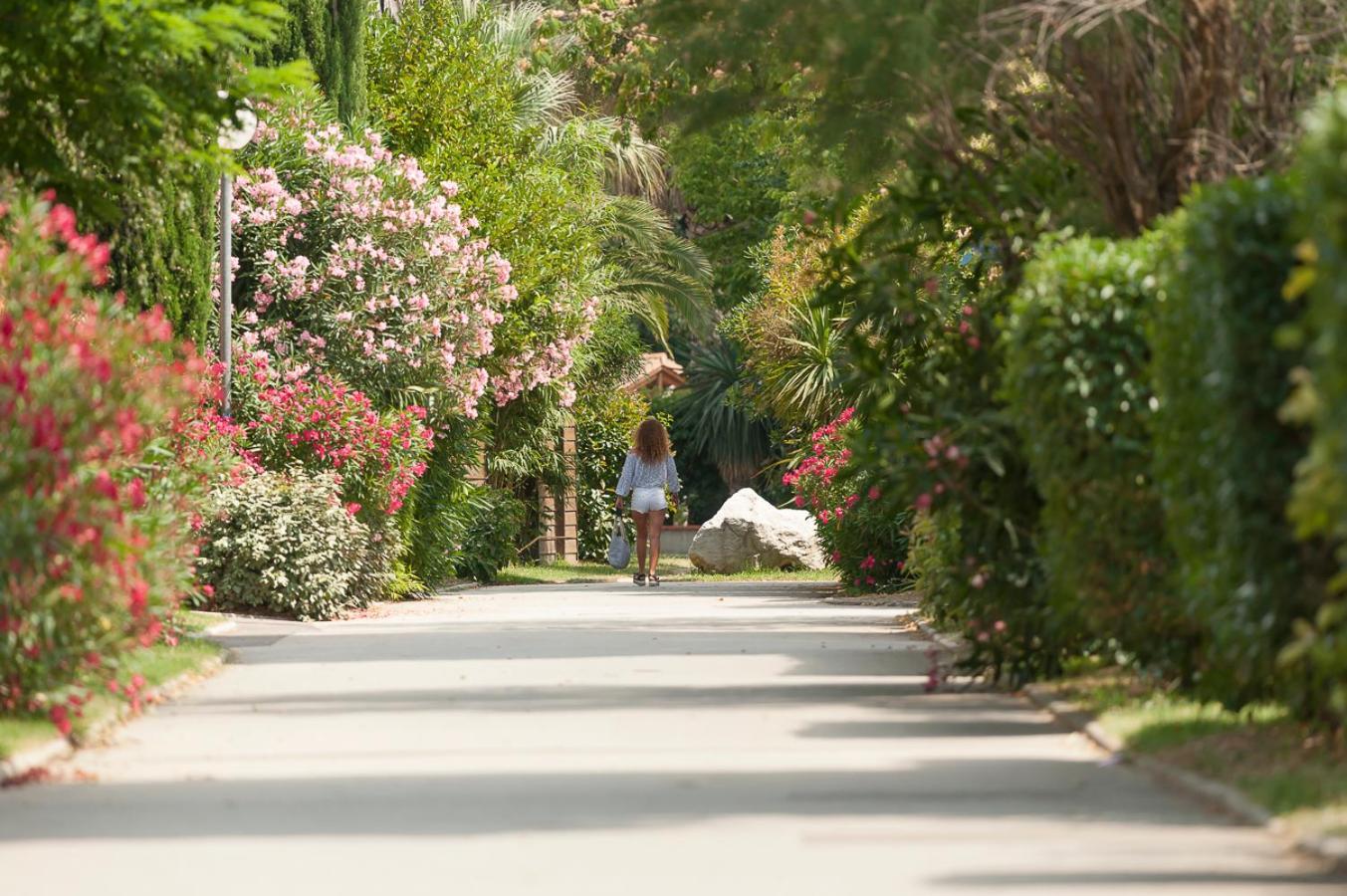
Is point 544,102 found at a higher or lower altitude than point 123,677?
higher

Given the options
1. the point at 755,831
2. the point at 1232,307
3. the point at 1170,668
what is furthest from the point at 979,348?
the point at 755,831

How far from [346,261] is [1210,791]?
17666 mm

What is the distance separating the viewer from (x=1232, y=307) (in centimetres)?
901

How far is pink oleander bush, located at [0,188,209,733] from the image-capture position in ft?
33.0

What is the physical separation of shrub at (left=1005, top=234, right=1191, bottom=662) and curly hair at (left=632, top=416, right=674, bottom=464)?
18.5m

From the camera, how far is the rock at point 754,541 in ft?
115

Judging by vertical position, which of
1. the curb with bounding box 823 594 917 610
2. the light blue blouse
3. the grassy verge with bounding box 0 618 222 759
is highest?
the light blue blouse

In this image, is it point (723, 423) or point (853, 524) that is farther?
point (723, 423)

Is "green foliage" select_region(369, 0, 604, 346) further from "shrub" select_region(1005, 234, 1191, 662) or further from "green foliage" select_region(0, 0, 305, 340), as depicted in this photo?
"shrub" select_region(1005, 234, 1191, 662)

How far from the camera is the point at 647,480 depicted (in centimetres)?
2994

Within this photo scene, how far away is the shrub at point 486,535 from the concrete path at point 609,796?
1628 cm

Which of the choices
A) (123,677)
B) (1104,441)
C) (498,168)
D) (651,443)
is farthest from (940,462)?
(498,168)

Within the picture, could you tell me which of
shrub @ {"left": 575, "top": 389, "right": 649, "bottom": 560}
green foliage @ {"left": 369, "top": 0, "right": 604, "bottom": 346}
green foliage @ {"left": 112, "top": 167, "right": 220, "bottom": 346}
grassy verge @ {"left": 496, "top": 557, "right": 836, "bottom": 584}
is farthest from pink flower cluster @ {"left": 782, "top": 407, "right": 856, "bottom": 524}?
shrub @ {"left": 575, "top": 389, "right": 649, "bottom": 560}

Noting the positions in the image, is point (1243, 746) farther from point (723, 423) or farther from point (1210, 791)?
point (723, 423)
